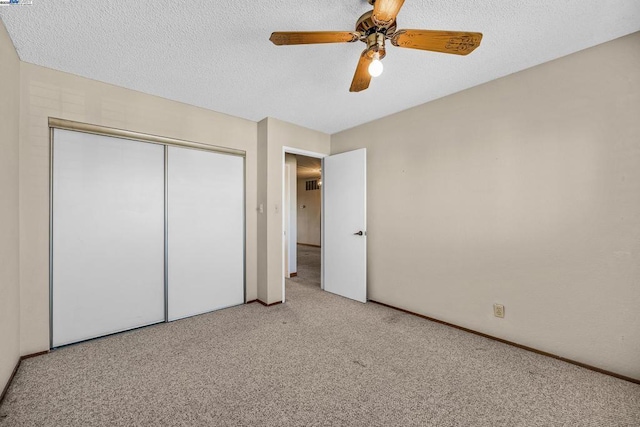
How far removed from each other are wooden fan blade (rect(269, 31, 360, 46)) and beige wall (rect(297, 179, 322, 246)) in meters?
8.14

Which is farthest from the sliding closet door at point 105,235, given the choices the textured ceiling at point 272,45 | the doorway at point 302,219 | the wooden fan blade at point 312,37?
the wooden fan blade at point 312,37

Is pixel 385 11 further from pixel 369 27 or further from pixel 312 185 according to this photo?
pixel 312 185

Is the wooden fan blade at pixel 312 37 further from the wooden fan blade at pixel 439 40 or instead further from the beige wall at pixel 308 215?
the beige wall at pixel 308 215

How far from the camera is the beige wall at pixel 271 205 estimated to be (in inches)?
141

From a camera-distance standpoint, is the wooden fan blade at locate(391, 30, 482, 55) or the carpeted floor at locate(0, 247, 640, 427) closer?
the wooden fan blade at locate(391, 30, 482, 55)

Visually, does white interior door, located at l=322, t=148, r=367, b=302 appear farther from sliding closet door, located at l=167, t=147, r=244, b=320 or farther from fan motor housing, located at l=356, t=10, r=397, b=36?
fan motor housing, located at l=356, t=10, r=397, b=36

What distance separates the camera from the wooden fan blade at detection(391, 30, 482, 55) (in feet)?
4.96

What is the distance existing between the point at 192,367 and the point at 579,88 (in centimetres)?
386

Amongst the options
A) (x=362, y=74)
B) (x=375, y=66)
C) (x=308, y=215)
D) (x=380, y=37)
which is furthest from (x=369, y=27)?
(x=308, y=215)

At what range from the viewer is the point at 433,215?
10.1 feet

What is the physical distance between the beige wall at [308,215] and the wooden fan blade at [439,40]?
8.12m

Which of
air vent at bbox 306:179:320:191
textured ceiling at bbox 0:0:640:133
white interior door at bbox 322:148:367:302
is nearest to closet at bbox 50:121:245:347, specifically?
textured ceiling at bbox 0:0:640:133

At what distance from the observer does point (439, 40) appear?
1565 mm

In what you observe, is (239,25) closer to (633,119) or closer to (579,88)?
→ (579,88)
